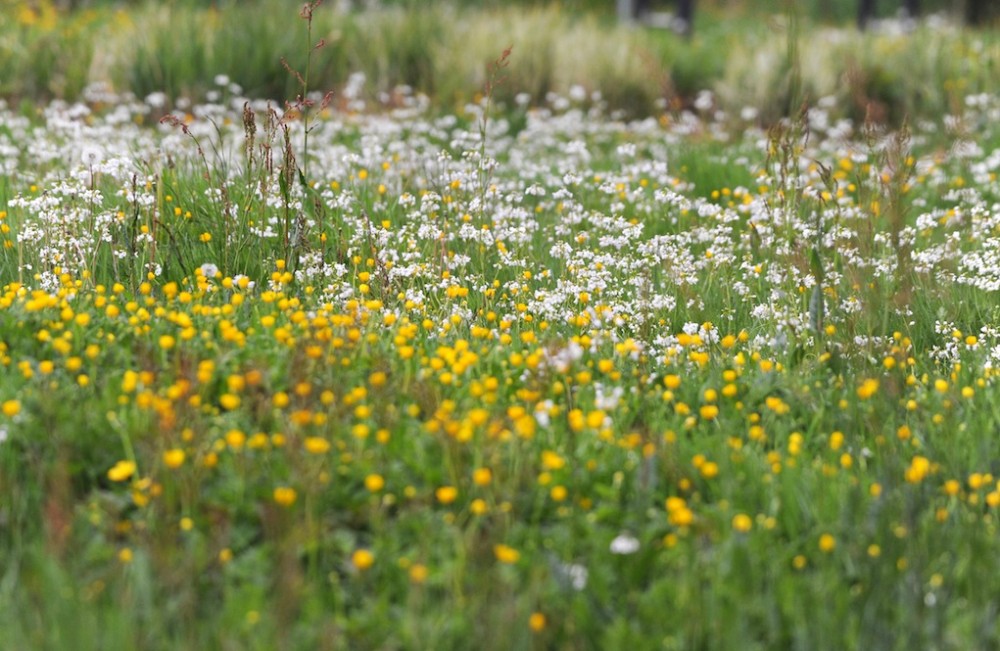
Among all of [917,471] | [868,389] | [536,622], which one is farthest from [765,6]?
[536,622]

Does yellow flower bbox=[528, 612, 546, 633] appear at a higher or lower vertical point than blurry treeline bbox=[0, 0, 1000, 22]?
higher

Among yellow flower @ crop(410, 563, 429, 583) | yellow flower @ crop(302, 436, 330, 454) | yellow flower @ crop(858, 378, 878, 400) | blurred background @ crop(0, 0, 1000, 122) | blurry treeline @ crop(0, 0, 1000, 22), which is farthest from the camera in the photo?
blurry treeline @ crop(0, 0, 1000, 22)

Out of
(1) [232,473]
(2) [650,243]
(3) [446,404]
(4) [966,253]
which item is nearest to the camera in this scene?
(1) [232,473]

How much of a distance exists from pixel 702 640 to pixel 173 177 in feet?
14.6

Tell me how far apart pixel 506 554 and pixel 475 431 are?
0.66 meters

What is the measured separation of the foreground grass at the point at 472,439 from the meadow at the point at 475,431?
1 cm

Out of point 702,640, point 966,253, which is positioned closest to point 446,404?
point 702,640

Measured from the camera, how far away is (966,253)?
21.2 feet

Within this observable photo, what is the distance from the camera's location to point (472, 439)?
144 inches

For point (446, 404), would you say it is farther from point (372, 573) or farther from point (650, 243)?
point (650, 243)

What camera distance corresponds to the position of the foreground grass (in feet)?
10.2

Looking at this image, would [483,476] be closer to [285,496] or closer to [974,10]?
[285,496]

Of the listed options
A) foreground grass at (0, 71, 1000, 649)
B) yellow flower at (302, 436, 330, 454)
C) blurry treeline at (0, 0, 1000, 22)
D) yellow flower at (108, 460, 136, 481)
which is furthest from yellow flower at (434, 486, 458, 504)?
blurry treeline at (0, 0, 1000, 22)

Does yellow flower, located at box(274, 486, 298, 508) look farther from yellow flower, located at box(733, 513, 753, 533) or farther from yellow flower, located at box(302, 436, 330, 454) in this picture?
yellow flower, located at box(733, 513, 753, 533)
